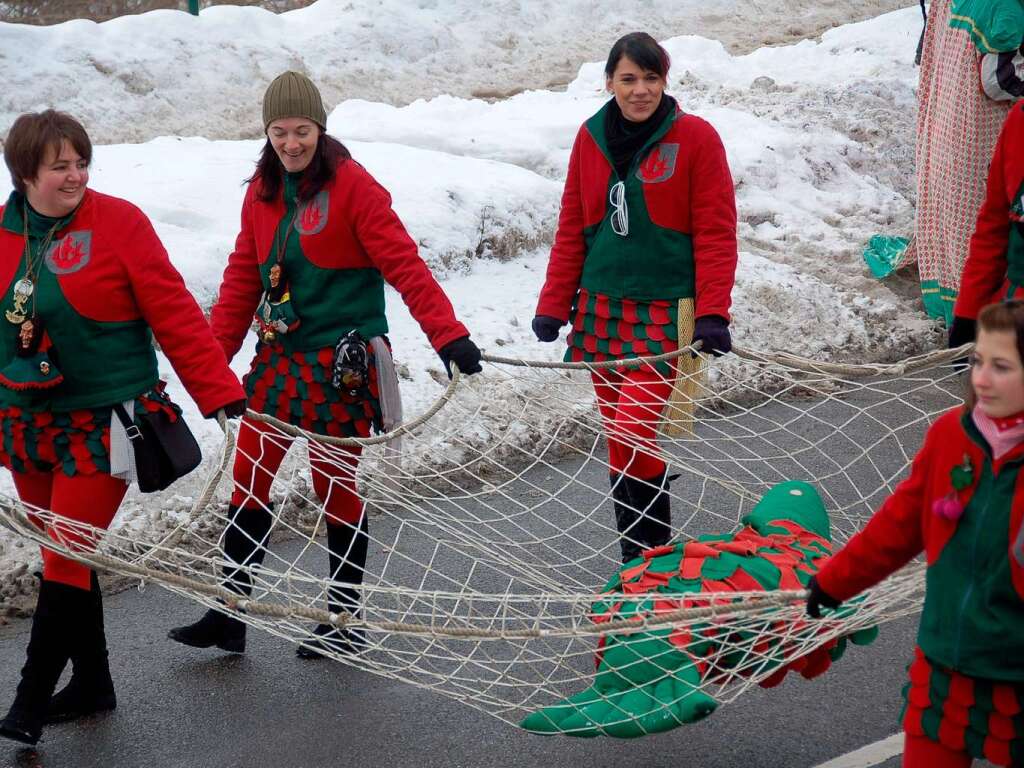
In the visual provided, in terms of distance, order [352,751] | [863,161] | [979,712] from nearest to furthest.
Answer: [979,712]
[352,751]
[863,161]

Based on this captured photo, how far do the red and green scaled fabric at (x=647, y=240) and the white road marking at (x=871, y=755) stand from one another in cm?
131

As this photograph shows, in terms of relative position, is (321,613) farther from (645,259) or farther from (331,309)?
(645,259)

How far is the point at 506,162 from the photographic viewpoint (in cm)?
→ 856

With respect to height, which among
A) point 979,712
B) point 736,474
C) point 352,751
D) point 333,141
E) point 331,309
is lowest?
point 352,751

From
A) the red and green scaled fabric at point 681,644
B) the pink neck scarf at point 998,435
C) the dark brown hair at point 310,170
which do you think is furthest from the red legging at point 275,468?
the pink neck scarf at point 998,435

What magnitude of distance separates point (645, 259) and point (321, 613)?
161 centimetres

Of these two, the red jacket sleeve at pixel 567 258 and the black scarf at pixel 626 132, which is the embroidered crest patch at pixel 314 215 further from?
the black scarf at pixel 626 132

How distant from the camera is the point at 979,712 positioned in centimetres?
226

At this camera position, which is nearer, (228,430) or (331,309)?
(228,430)

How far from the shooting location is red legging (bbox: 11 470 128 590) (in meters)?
3.28

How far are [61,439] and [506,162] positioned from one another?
5.63m

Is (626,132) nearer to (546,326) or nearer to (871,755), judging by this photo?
(546,326)

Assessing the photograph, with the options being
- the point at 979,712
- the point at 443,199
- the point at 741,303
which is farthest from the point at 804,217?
the point at 979,712

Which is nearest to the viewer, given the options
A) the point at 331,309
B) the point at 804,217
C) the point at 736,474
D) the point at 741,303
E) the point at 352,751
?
the point at 352,751
